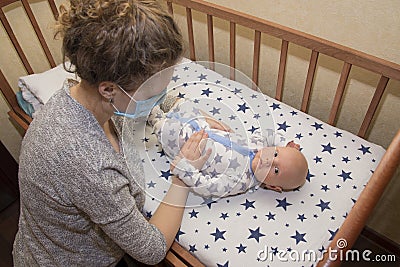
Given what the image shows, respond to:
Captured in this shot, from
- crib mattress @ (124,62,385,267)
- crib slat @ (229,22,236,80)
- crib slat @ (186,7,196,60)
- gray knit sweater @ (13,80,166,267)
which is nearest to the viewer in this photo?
gray knit sweater @ (13,80,166,267)

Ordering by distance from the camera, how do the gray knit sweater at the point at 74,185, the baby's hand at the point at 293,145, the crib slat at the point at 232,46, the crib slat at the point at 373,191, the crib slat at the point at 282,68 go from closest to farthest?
the crib slat at the point at 373,191 → the gray knit sweater at the point at 74,185 → the baby's hand at the point at 293,145 → the crib slat at the point at 282,68 → the crib slat at the point at 232,46

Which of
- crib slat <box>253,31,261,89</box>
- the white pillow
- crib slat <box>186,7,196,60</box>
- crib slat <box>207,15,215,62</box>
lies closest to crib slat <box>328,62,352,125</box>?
crib slat <box>253,31,261,89</box>

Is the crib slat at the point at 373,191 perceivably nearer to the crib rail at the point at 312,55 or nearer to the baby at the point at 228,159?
the baby at the point at 228,159

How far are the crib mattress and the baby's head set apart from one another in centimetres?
6

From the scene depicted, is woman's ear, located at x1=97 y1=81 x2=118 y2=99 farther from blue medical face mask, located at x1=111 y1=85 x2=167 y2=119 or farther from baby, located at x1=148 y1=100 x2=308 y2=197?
baby, located at x1=148 y1=100 x2=308 y2=197

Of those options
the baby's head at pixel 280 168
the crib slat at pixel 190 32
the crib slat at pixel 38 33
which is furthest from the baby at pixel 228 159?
the crib slat at pixel 38 33

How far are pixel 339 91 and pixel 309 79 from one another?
0.37 feet

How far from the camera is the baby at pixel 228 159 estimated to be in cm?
97

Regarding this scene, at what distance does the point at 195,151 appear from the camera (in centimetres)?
101

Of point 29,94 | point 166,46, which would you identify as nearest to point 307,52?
point 166,46

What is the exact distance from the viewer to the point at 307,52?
1209 mm

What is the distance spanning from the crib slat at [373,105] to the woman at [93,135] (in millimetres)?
644

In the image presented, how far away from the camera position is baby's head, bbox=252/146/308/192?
3.12 ft

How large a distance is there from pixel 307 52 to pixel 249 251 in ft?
2.39
